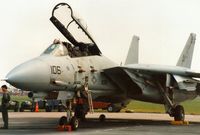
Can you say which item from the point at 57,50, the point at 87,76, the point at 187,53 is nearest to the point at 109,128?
the point at 87,76

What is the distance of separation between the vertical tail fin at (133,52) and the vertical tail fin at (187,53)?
214 cm

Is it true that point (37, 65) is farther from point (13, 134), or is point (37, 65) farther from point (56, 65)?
point (13, 134)

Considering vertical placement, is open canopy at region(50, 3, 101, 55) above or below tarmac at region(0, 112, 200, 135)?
above

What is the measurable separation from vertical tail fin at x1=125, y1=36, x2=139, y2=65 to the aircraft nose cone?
7604mm

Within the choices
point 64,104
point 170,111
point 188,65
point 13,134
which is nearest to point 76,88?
point 64,104

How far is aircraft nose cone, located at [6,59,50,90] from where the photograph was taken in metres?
10.6

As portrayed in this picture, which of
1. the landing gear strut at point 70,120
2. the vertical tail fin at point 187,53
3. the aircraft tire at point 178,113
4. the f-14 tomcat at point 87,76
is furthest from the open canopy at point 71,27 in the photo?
the vertical tail fin at point 187,53

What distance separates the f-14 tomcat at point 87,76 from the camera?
11.4m

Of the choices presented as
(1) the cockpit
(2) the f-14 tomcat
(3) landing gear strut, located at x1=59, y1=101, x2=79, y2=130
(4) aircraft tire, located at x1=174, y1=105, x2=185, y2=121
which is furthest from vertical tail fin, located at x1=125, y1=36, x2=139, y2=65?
(3) landing gear strut, located at x1=59, y1=101, x2=79, y2=130

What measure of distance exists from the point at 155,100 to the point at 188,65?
3830 mm

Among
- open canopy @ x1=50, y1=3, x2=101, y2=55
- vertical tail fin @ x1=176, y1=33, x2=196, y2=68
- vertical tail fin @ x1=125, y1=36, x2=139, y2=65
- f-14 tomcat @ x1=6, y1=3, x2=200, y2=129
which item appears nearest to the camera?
f-14 tomcat @ x1=6, y1=3, x2=200, y2=129

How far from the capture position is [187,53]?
18734 millimetres

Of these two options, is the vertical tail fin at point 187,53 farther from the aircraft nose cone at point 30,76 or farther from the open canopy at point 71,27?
the aircraft nose cone at point 30,76

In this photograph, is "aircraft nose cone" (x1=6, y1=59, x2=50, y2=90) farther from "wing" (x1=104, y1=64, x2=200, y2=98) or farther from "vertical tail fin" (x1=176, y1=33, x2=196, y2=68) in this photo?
"vertical tail fin" (x1=176, y1=33, x2=196, y2=68)
